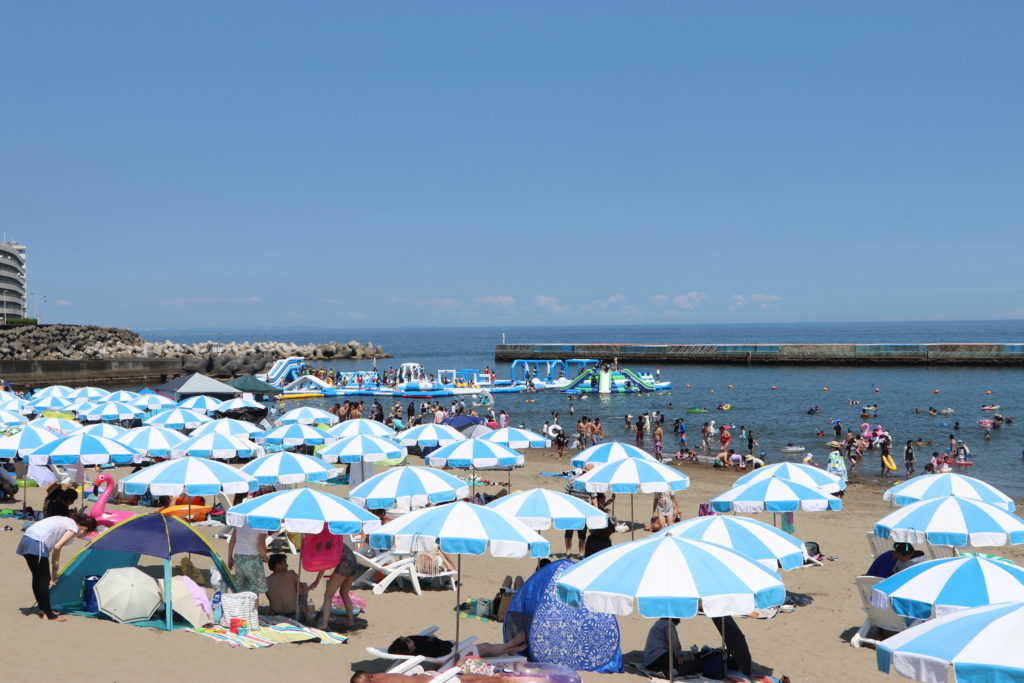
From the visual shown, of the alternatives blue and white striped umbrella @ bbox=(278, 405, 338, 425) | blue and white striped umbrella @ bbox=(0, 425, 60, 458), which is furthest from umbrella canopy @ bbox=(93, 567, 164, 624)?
blue and white striped umbrella @ bbox=(278, 405, 338, 425)

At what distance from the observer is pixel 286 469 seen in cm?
1370

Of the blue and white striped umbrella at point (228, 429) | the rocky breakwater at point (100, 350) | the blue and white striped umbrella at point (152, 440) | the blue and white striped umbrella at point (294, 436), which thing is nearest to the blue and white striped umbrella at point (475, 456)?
the blue and white striped umbrella at point (294, 436)

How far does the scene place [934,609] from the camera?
6785 mm

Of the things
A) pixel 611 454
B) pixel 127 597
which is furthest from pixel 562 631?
pixel 611 454

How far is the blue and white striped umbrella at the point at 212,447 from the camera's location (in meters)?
16.5

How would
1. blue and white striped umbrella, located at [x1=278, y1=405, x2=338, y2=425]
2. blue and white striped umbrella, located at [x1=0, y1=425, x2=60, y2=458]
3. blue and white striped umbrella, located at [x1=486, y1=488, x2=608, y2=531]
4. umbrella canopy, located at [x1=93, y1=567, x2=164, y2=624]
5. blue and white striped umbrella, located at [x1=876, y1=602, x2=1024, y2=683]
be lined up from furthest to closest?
blue and white striped umbrella, located at [x1=278, y1=405, x2=338, y2=425], blue and white striped umbrella, located at [x1=0, y1=425, x2=60, y2=458], blue and white striped umbrella, located at [x1=486, y1=488, x2=608, y2=531], umbrella canopy, located at [x1=93, y1=567, x2=164, y2=624], blue and white striped umbrella, located at [x1=876, y1=602, x2=1024, y2=683]

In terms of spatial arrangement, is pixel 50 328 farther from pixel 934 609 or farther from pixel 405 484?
pixel 934 609

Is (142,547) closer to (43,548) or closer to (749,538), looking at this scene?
(43,548)

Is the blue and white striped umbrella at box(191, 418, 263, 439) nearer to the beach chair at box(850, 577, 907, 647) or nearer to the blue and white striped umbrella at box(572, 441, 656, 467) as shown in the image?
the blue and white striped umbrella at box(572, 441, 656, 467)

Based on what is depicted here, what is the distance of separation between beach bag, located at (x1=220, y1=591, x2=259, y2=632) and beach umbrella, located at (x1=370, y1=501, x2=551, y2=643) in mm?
1739

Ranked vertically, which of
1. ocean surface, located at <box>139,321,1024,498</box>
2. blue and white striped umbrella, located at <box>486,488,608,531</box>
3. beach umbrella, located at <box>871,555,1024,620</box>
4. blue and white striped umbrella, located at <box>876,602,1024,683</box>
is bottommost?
ocean surface, located at <box>139,321,1024,498</box>

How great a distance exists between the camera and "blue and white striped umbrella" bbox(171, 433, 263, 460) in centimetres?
1652

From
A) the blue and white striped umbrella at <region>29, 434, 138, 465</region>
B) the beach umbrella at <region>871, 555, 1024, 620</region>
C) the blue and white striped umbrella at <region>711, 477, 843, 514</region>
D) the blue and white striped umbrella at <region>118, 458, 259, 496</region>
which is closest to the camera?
the beach umbrella at <region>871, 555, 1024, 620</region>

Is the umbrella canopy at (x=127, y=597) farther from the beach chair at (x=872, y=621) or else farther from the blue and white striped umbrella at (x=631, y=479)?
the beach chair at (x=872, y=621)
